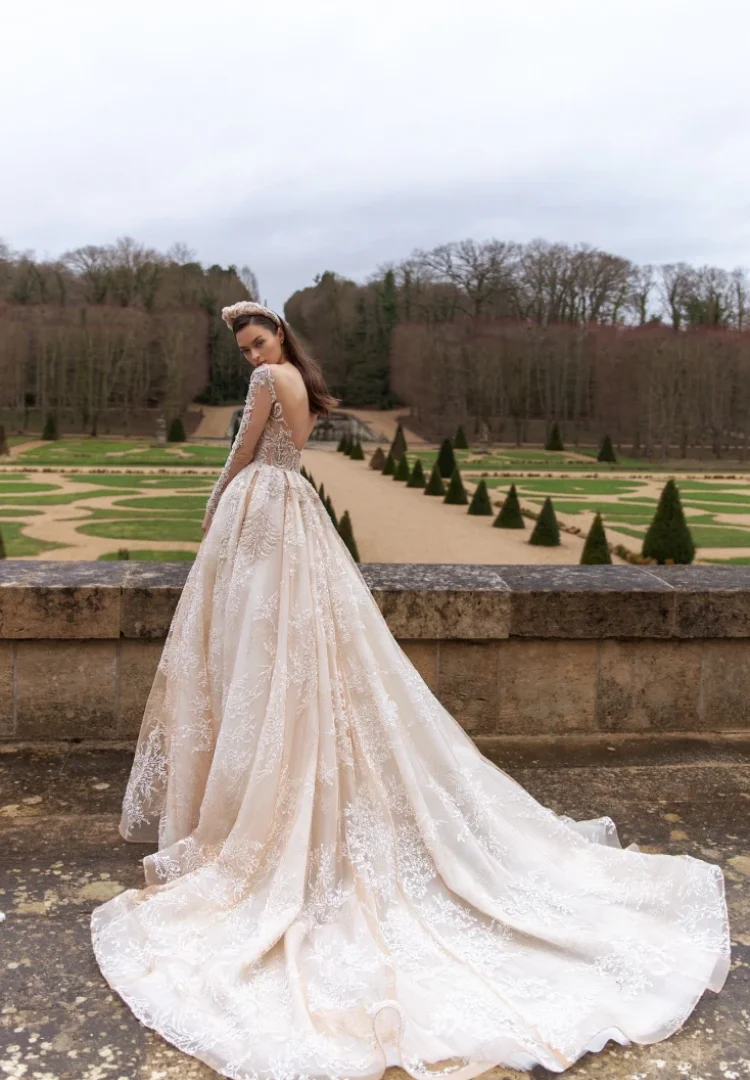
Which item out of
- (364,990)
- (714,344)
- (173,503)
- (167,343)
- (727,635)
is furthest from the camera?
(167,343)

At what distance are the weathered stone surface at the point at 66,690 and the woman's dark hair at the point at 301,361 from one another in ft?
3.82

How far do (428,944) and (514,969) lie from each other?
0.18 meters

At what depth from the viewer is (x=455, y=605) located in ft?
10.6

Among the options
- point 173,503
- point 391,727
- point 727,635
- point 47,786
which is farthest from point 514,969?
point 173,503

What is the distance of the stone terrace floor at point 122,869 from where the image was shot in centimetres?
172

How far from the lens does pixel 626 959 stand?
203cm

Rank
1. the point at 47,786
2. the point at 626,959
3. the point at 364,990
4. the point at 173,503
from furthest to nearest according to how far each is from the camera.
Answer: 1. the point at 173,503
2. the point at 47,786
3. the point at 626,959
4. the point at 364,990

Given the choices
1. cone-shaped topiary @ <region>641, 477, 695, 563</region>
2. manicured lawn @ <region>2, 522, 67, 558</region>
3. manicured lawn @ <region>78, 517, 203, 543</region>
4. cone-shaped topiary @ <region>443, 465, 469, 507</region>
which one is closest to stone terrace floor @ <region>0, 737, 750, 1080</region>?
manicured lawn @ <region>2, 522, 67, 558</region>

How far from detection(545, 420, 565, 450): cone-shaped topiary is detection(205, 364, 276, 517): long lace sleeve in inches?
1407

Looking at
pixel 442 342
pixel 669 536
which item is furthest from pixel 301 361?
pixel 442 342

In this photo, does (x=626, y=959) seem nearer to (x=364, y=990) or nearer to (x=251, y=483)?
(x=364, y=990)

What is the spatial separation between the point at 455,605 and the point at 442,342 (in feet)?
135

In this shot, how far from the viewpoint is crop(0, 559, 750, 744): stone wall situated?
3172mm

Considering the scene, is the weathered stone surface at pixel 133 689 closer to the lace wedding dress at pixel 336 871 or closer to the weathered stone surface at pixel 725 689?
the lace wedding dress at pixel 336 871
